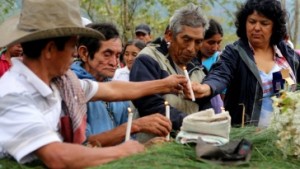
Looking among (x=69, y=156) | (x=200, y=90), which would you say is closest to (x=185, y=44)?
(x=200, y=90)

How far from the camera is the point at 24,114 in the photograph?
7.54ft

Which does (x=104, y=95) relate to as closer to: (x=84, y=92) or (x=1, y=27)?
(x=84, y=92)

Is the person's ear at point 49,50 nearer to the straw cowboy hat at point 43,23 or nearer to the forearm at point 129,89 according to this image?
the straw cowboy hat at point 43,23

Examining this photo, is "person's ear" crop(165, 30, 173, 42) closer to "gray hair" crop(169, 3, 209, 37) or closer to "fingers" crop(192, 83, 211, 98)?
"gray hair" crop(169, 3, 209, 37)

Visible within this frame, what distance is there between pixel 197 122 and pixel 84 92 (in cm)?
69

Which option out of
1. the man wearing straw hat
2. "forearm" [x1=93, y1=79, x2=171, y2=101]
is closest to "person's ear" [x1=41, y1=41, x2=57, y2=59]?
the man wearing straw hat

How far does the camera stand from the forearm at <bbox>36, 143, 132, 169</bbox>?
228 centimetres

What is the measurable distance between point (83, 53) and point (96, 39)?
126 millimetres

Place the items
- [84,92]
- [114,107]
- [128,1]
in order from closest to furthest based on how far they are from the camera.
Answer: [84,92] < [114,107] < [128,1]

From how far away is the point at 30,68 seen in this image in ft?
8.23

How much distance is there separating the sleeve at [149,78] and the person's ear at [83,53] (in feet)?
1.14

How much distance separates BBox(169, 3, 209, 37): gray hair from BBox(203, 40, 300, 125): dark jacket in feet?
1.24

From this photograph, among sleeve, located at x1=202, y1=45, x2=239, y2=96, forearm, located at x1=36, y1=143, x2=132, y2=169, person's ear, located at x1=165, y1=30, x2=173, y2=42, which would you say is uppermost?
person's ear, located at x1=165, y1=30, x2=173, y2=42

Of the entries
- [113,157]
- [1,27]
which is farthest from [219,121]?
[1,27]
